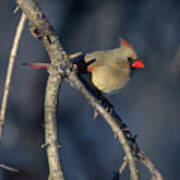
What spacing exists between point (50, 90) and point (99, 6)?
131 inches

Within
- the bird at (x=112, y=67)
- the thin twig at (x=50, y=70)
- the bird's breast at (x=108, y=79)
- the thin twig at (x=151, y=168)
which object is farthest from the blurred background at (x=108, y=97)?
the thin twig at (x=50, y=70)

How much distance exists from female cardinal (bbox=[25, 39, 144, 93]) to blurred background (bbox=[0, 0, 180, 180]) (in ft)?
4.56

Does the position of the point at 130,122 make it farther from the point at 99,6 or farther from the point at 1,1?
the point at 1,1

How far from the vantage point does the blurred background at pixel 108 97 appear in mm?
4078

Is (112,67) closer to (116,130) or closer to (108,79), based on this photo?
(108,79)

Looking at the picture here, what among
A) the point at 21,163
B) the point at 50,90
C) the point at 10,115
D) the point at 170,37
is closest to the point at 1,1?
the point at 10,115

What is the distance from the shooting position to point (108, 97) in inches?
179

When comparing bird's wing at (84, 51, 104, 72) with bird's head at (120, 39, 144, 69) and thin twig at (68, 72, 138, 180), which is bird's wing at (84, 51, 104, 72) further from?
thin twig at (68, 72, 138, 180)

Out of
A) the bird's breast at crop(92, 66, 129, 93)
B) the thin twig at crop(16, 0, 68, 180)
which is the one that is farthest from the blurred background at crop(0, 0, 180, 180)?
the thin twig at crop(16, 0, 68, 180)

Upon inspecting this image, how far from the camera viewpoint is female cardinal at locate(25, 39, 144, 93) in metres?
2.51

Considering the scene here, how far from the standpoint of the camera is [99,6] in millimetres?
4621

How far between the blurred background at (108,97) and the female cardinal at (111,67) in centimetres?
139

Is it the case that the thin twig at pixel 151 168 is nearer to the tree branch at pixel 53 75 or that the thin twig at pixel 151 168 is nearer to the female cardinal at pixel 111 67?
the tree branch at pixel 53 75

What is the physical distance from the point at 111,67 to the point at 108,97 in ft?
6.05
